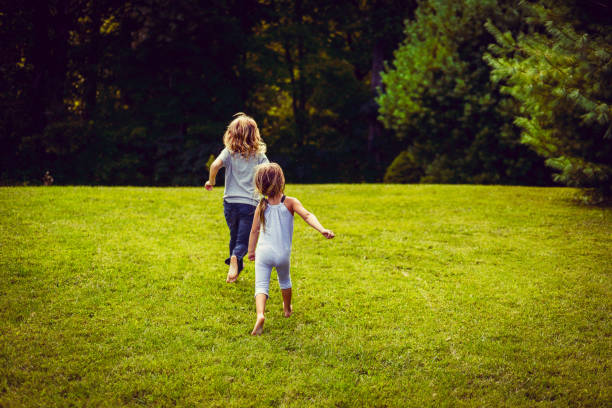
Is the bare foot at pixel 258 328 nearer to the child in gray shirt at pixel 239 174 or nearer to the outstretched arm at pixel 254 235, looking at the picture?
the outstretched arm at pixel 254 235

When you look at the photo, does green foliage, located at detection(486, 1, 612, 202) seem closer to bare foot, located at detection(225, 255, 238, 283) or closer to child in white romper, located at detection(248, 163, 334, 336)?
child in white romper, located at detection(248, 163, 334, 336)

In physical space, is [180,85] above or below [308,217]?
above

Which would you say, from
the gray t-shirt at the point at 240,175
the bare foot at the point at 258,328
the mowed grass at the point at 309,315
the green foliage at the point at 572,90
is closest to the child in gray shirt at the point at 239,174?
the gray t-shirt at the point at 240,175

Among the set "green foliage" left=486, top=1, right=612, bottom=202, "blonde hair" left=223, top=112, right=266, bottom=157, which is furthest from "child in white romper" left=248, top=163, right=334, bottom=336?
"green foliage" left=486, top=1, right=612, bottom=202

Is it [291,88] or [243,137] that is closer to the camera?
[243,137]

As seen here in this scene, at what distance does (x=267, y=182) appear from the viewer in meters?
5.16

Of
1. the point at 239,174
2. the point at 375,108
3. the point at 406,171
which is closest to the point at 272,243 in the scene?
the point at 239,174

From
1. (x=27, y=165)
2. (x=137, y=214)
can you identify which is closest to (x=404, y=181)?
(x=137, y=214)

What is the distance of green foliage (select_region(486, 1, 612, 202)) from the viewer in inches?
398

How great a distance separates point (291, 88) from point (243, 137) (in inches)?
1085

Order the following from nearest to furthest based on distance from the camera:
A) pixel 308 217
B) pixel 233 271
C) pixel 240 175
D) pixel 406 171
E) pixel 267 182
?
pixel 308 217, pixel 267 182, pixel 233 271, pixel 240 175, pixel 406 171

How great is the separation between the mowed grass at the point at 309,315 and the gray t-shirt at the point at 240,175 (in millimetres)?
1377

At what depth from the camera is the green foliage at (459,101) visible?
18.3 meters

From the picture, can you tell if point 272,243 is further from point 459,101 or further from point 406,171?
point 406,171
